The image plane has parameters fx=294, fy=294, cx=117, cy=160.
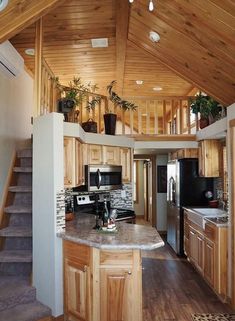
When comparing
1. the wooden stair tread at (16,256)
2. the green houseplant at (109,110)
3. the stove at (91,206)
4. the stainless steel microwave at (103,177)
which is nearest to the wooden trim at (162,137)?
the green houseplant at (109,110)

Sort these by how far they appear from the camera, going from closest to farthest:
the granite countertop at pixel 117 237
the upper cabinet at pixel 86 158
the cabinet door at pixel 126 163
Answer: the granite countertop at pixel 117 237 → the upper cabinet at pixel 86 158 → the cabinet door at pixel 126 163

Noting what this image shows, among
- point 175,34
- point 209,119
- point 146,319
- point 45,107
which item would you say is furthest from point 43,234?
point 209,119

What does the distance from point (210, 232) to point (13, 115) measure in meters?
3.42

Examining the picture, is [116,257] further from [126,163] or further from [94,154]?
[126,163]

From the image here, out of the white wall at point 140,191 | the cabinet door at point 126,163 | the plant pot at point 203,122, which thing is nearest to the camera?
the plant pot at point 203,122

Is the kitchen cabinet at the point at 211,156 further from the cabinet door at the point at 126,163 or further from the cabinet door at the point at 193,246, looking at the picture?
the cabinet door at the point at 126,163

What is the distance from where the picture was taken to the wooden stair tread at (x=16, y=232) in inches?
141

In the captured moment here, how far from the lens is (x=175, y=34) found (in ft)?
10.4

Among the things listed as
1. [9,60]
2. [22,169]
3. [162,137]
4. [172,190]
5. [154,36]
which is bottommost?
[172,190]

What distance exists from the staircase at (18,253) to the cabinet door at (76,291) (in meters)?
0.24

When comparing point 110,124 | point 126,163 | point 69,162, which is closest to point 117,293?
point 69,162

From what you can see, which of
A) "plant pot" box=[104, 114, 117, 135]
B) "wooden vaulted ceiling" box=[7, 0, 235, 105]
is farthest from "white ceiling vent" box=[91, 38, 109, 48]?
"plant pot" box=[104, 114, 117, 135]

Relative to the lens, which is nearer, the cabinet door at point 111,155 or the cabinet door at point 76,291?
the cabinet door at point 76,291

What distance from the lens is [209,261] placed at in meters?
3.98
